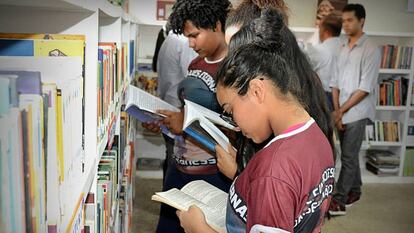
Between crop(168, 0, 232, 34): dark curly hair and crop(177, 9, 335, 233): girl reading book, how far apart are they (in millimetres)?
786

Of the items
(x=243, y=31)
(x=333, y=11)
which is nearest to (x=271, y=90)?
(x=243, y=31)

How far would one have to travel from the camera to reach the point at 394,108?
4379 mm

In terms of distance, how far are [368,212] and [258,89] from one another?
302cm

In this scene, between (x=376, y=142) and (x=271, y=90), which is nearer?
(x=271, y=90)

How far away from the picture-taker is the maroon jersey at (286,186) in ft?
3.00

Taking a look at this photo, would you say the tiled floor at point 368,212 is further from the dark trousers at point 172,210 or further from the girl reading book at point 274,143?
the girl reading book at point 274,143

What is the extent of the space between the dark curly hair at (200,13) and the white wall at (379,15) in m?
2.76

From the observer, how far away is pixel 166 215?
203cm

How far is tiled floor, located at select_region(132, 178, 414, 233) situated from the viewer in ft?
10.7

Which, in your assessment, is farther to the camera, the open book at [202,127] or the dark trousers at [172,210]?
the dark trousers at [172,210]

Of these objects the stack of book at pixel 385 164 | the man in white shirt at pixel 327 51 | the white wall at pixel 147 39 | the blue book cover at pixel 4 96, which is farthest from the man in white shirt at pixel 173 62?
the blue book cover at pixel 4 96

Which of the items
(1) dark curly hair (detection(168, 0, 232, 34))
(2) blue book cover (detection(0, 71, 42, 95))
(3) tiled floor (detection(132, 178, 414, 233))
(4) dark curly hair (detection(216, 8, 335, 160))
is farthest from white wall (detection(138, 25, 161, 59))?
(2) blue book cover (detection(0, 71, 42, 95))

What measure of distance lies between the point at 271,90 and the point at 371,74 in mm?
2903

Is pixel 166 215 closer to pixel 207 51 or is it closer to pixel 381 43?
pixel 207 51
